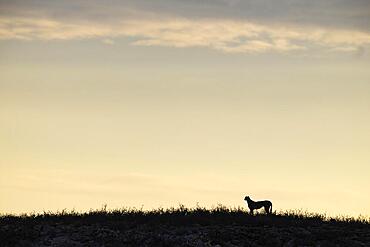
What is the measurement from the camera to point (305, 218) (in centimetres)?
3186

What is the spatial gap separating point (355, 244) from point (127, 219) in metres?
8.24

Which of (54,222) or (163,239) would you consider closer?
(163,239)

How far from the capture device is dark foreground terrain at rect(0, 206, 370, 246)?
91.9 ft

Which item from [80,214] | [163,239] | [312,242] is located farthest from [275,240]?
[80,214]

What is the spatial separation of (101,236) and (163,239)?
7.08 feet

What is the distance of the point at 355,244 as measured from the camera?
93.0 feet

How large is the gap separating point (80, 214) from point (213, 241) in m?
6.08

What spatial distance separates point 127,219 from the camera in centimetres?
3048

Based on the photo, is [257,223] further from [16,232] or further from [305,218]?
[16,232]

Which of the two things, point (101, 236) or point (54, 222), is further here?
point (54, 222)

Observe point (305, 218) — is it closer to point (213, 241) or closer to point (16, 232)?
point (213, 241)

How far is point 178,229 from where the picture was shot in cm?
2898

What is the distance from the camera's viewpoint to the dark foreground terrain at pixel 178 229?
2802cm

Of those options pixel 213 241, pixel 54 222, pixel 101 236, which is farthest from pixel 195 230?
pixel 54 222
